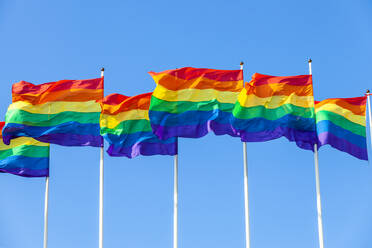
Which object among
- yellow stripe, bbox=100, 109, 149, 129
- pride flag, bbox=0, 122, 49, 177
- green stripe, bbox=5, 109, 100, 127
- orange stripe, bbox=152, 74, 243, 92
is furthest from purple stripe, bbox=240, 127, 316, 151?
pride flag, bbox=0, 122, 49, 177

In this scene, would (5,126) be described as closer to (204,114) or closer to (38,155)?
(38,155)

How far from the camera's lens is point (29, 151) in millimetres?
55094

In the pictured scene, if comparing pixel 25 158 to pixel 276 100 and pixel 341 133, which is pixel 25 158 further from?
pixel 341 133

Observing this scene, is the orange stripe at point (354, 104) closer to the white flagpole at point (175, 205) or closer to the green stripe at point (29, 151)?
the white flagpole at point (175, 205)

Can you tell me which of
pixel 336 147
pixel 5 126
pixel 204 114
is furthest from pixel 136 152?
pixel 336 147

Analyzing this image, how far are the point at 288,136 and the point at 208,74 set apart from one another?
572 centimetres

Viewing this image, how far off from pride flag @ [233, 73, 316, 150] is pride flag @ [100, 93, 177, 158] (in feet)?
14.4

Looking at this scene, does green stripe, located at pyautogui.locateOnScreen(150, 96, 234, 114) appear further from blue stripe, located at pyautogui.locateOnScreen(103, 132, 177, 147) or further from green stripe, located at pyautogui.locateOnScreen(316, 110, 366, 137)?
green stripe, located at pyautogui.locateOnScreen(316, 110, 366, 137)

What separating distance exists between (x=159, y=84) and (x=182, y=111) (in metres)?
1.96

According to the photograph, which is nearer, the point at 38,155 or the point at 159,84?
the point at 159,84

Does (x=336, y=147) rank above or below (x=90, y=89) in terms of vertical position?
below

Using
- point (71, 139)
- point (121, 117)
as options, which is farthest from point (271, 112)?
point (71, 139)

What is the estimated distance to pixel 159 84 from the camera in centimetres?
5003

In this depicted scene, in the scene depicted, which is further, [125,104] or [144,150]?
[125,104]
